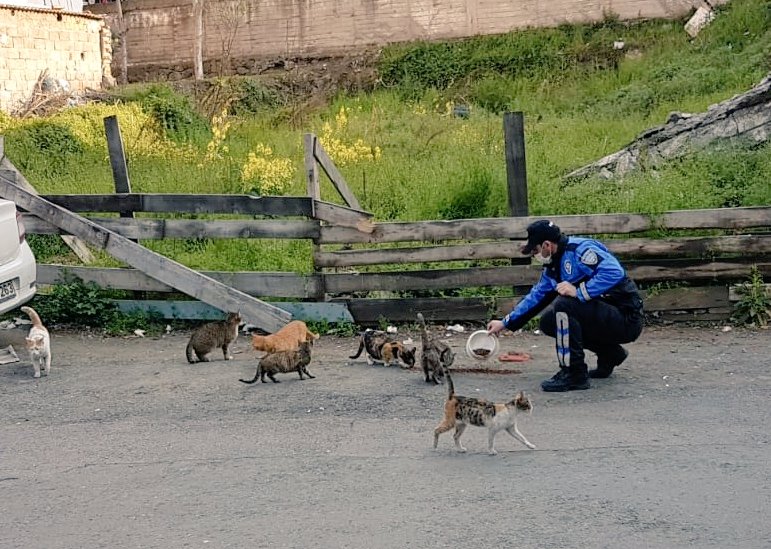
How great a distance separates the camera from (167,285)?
9648 mm

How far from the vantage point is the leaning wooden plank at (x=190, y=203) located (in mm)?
9477

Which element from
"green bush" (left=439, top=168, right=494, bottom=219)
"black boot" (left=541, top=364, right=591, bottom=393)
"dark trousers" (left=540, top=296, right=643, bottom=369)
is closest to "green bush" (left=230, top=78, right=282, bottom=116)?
"green bush" (left=439, top=168, right=494, bottom=219)

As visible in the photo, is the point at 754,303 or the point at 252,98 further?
the point at 252,98

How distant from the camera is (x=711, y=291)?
9070mm

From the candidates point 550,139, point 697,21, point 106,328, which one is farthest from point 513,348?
point 697,21

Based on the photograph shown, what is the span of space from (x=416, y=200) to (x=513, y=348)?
329 cm

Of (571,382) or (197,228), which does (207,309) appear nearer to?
(197,228)

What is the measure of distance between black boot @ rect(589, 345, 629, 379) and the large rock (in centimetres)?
463

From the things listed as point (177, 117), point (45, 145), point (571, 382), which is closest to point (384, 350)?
point (571, 382)

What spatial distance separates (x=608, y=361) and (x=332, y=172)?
12.4ft

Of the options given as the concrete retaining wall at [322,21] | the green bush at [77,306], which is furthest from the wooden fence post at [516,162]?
the concrete retaining wall at [322,21]

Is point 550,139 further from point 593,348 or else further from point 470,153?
point 593,348

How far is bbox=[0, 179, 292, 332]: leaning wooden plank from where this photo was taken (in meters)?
9.12

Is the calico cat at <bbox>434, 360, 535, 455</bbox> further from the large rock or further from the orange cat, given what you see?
the large rock
